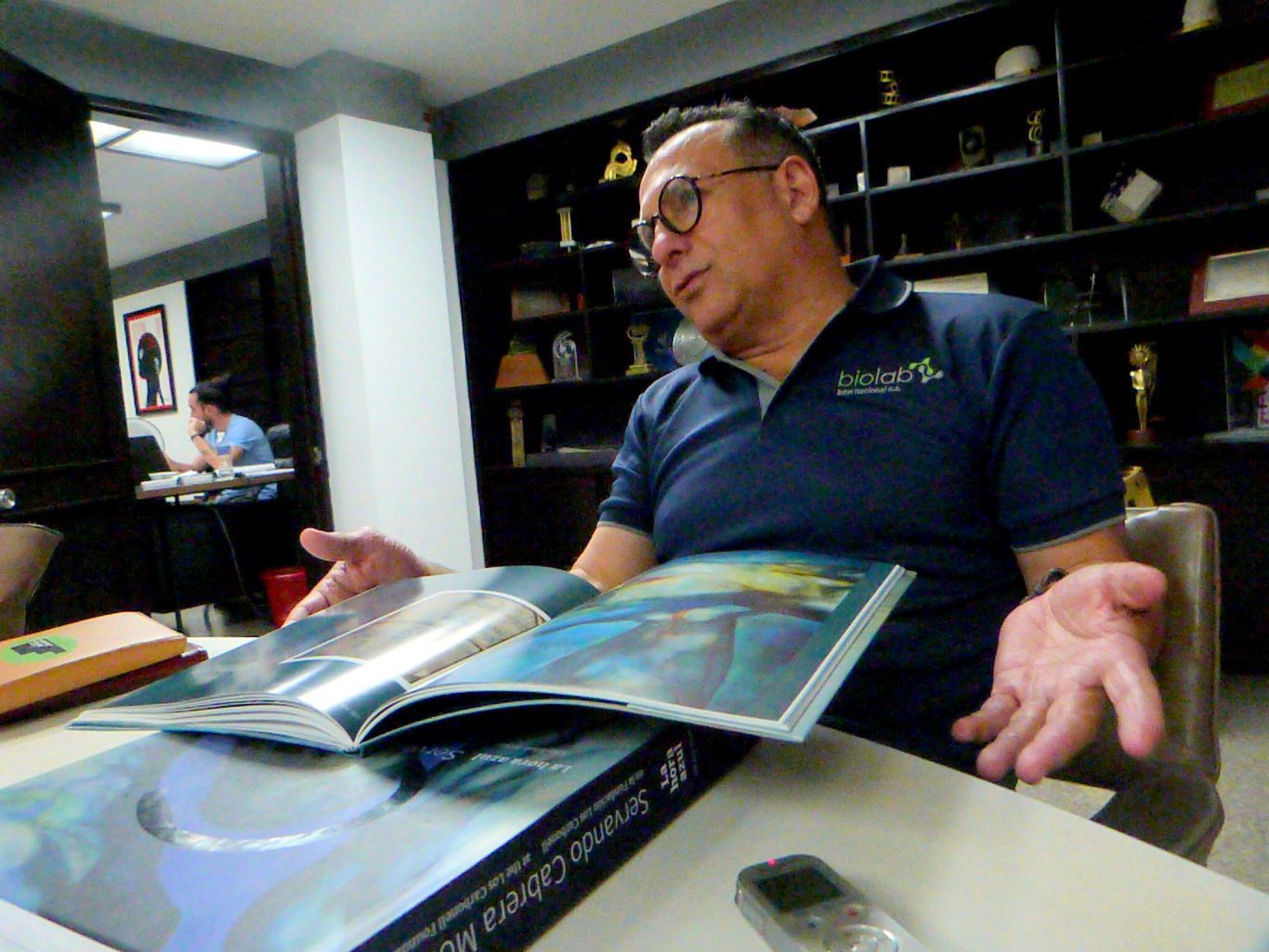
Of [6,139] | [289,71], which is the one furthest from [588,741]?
[289,71]

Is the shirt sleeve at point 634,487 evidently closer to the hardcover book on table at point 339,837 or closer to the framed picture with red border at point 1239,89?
the hardcover book on table at point 339,837

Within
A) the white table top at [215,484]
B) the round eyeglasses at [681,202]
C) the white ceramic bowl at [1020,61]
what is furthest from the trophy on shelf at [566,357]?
the round eyeglasses at [681,202]

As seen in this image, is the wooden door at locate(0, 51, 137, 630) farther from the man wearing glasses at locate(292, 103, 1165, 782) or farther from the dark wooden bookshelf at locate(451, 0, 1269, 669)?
the man wearing glasses at locate(292, 103, 1165, 782)

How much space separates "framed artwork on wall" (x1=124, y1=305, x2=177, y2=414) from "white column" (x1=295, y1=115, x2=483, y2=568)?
4.23 metres

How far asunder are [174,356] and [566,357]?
463 centimetres

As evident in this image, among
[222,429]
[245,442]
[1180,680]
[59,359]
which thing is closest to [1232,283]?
[1180,680]

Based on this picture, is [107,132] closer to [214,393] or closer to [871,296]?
[214,393]

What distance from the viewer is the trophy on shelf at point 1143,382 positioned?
2.44 m

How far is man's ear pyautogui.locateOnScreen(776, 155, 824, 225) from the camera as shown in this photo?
3.76 feet

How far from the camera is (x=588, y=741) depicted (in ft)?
1.37

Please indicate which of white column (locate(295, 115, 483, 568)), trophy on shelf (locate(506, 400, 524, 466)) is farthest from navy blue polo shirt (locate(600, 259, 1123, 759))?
trophy on shelf (locate(506, 400, 524, 466))

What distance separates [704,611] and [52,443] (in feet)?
8.76

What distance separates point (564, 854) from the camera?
1.16 ft

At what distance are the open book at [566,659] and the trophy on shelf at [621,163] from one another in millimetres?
3088
